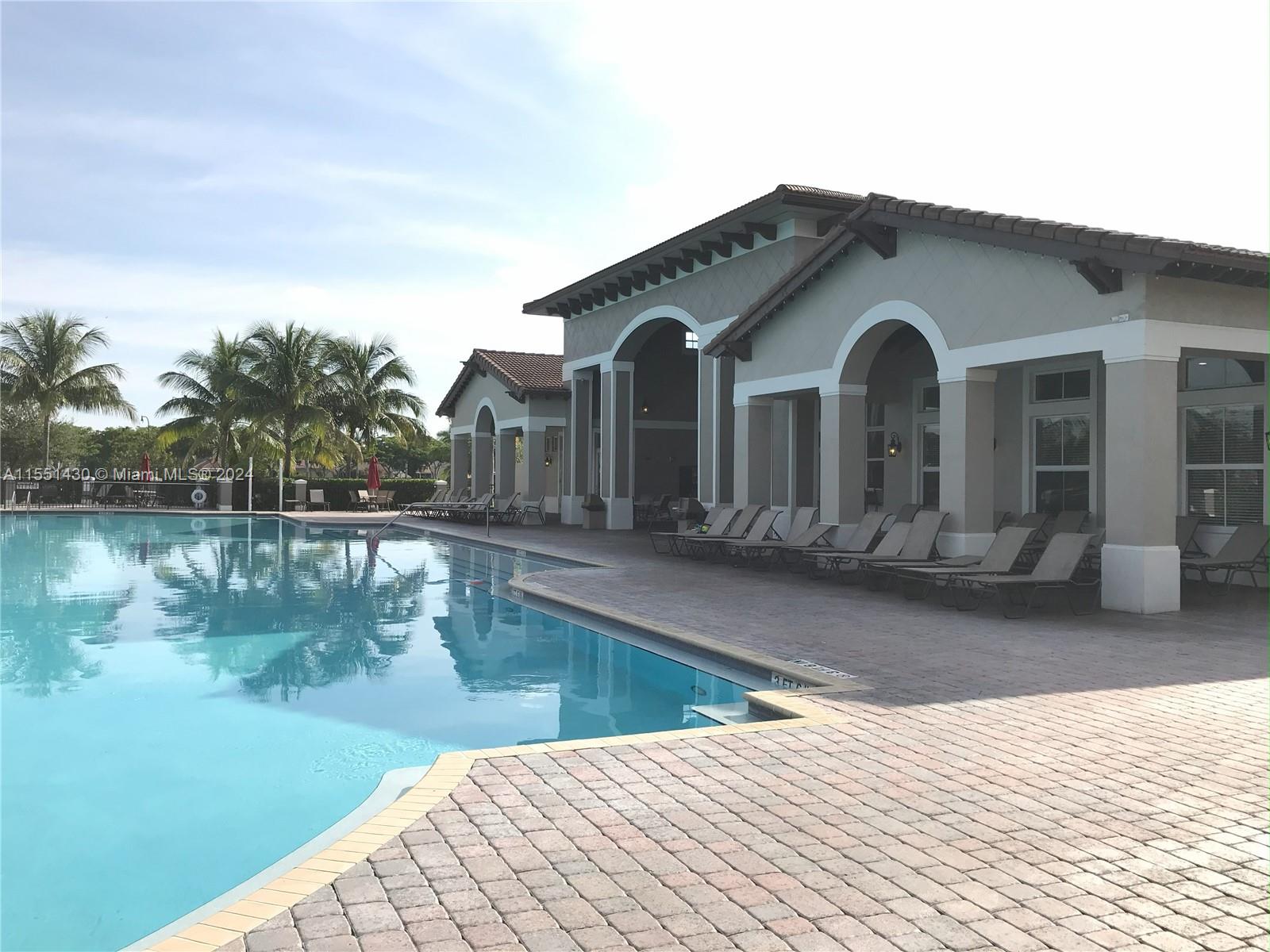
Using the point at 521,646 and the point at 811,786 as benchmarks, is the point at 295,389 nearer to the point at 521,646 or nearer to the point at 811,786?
the point at 521,646

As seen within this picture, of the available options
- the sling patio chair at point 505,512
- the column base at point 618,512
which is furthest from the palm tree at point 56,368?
the column base at point 618,512

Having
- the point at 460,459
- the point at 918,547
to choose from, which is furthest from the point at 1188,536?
the point at 460,459

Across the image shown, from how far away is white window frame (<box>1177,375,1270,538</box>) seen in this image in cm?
1265

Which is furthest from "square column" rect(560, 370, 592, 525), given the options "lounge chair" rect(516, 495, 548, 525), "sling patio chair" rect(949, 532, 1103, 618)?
"sling patio chair" rect(949, 532, 1103, 618)

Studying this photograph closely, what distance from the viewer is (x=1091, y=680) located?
7.30 metres

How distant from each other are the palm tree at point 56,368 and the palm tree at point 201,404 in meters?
3.78

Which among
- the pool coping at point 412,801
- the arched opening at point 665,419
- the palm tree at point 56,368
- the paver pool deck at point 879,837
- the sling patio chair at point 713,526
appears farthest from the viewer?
the palm tree at point 56,368

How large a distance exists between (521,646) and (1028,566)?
766 centimetres

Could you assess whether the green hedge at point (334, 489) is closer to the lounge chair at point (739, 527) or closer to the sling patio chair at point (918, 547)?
the lounge chair at point (739, 527)

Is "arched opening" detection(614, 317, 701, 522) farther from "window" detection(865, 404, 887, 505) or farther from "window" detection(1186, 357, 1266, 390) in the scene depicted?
"window" detection(1186, 357, 1266, 390)

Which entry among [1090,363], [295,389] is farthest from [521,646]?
[295,389]

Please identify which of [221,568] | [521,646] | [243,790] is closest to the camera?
[243,790]

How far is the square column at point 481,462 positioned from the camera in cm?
3453

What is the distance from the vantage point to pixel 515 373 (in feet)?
103
